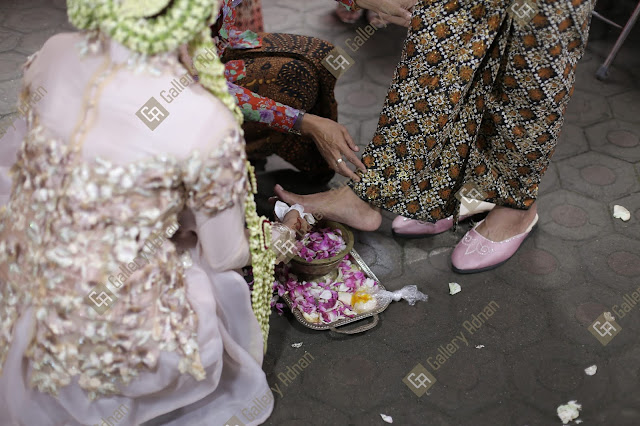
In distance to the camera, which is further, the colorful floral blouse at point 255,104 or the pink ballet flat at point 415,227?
the pink ballet flat at point 415,227

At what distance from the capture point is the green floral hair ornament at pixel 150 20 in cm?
125

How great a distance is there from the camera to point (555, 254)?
2572 mm

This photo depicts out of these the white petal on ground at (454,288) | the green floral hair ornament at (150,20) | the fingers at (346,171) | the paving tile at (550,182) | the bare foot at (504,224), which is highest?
the green floral hair ornament at (150,20)

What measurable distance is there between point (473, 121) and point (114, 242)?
4.49 feet

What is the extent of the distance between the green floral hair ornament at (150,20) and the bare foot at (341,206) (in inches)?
46.9

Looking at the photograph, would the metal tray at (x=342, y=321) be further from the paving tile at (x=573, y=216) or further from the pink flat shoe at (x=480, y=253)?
the paving tile at (x=573, y=216)

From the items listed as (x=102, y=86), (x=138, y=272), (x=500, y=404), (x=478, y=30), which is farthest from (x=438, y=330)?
(x=102, y=86)

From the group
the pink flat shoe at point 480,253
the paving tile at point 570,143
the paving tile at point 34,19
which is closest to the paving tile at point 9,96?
the paving tile at point 34,19

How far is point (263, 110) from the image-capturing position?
225cm

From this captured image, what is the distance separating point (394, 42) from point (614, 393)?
2608 mm

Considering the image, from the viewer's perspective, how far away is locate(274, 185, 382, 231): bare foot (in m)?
2.45

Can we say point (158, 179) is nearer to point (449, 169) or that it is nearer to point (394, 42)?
point (449, 169)

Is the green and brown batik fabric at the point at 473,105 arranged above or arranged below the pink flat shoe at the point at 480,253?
above

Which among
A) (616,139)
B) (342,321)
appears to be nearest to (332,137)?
(342,321)
